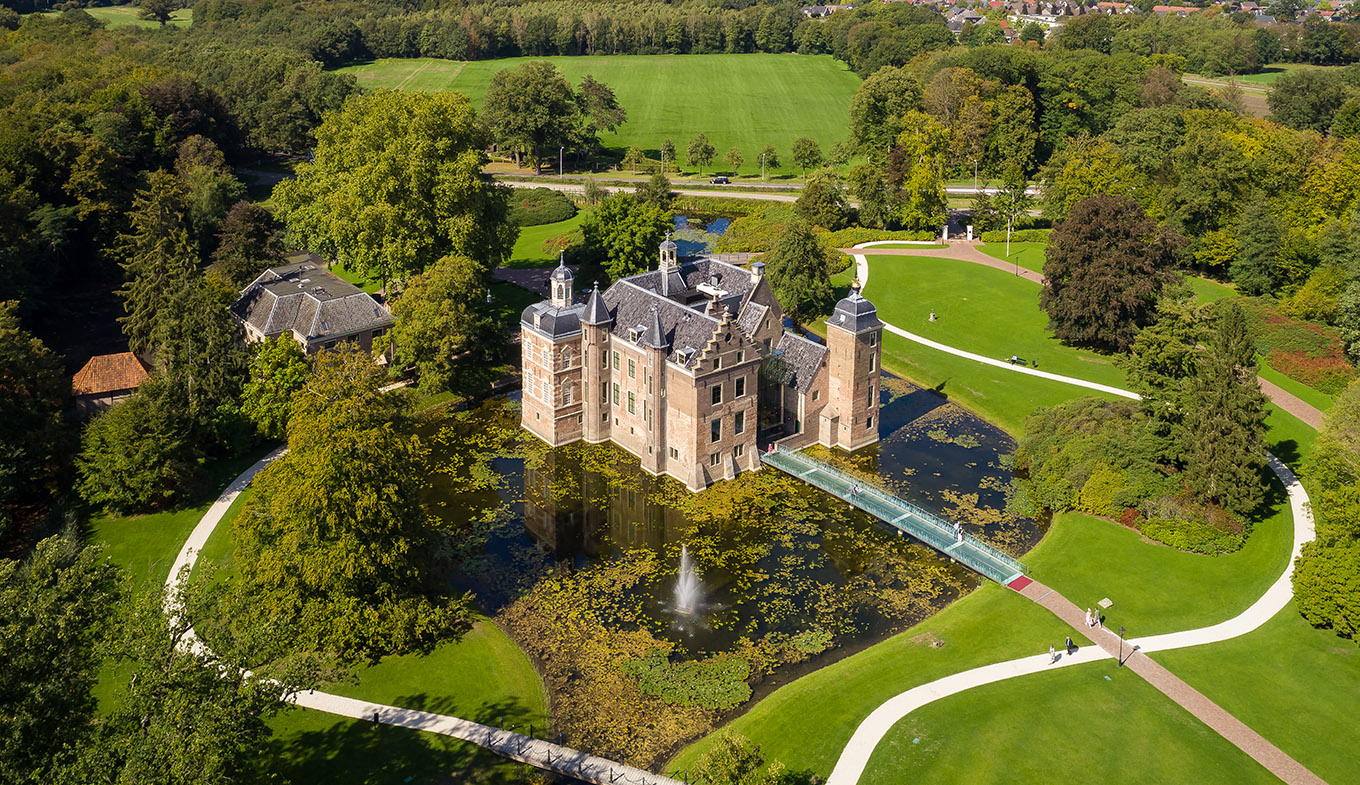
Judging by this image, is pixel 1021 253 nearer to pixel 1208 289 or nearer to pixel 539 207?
pixel 1208 289

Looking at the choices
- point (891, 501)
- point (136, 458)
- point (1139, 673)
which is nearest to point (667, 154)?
point (891, 501)

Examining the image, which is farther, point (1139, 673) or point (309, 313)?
point (309, 313)

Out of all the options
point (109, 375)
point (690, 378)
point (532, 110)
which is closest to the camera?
point (690, 378)

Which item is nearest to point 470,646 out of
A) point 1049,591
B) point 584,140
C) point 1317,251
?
point 1049,591

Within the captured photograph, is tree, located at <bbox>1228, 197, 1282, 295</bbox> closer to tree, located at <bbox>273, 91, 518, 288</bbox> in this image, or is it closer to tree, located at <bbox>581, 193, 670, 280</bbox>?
tree, located at <bbox>581, 193, 670, 280</bbox>

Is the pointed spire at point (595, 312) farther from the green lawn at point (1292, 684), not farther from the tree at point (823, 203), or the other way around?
the tree at point (823, 203)

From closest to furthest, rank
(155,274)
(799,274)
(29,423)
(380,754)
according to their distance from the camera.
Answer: (380,754)
(29,423)
(155,274)
(799,274)
